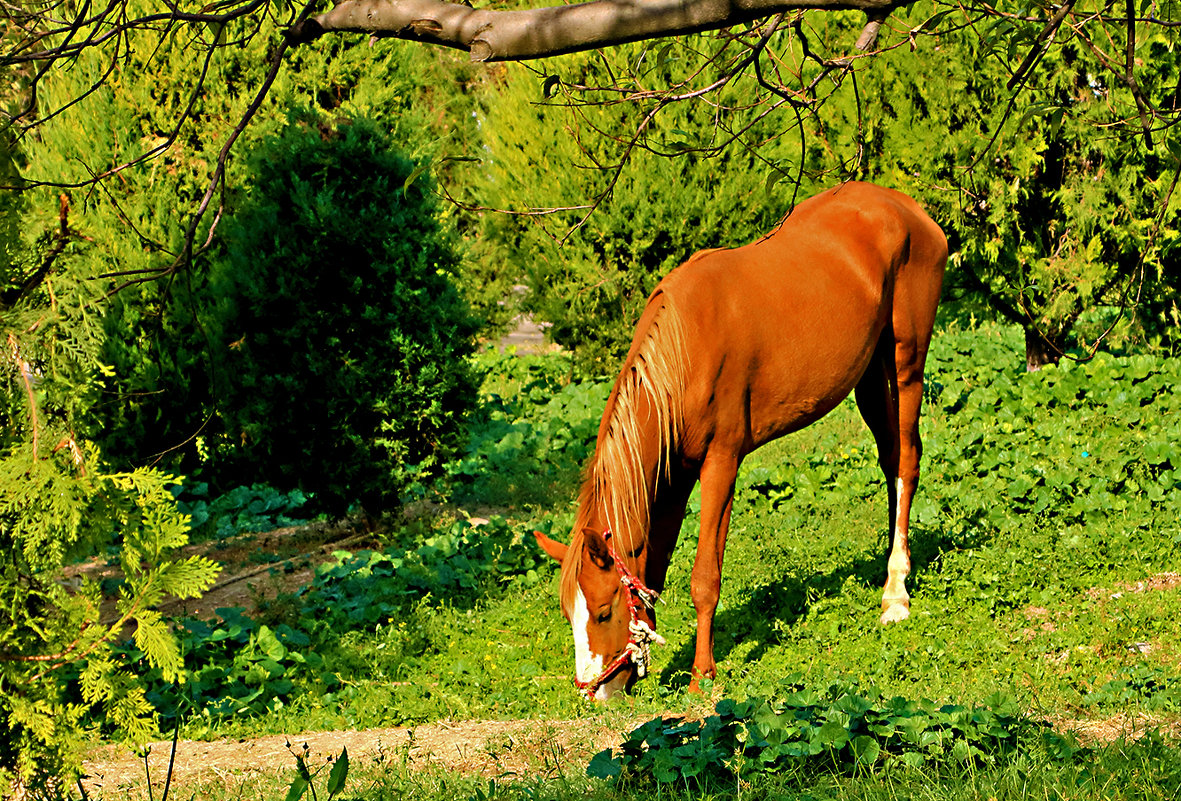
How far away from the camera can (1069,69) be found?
11250 millimetres

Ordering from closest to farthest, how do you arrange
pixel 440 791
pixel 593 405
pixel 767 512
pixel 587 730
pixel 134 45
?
pixel 440 791
pixel 587 730
pixel 767 512
pixel 134 45
pixel 593 405

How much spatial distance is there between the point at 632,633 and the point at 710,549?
0.67 m

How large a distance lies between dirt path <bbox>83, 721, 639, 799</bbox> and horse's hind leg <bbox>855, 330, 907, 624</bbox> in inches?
110

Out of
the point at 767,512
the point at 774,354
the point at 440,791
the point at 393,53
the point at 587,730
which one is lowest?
the point at 767,512

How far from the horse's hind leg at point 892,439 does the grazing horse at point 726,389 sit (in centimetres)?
1

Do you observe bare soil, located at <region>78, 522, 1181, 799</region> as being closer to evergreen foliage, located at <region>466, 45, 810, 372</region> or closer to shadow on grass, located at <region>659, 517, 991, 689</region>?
shadow on grass, located at <region>659, 517, 991, 689</region>

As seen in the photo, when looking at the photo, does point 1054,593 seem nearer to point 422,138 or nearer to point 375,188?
point 375,188

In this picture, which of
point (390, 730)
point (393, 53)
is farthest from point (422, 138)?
point (390, 730)

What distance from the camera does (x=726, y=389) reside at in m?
5.98

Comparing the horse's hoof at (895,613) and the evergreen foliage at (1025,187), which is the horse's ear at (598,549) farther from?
the evergreen foliage at (1025,187)

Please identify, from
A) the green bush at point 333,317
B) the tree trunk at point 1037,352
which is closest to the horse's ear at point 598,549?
the green bush at point 333,317

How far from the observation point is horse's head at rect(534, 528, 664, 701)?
5578mm

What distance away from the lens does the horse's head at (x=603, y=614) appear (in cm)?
558

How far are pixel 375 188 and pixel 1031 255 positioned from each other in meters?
7.26
